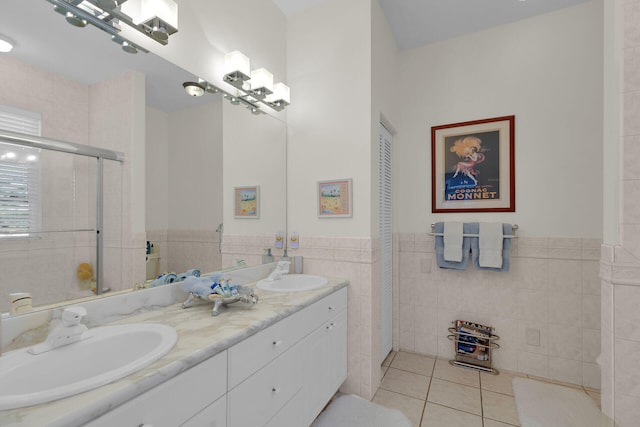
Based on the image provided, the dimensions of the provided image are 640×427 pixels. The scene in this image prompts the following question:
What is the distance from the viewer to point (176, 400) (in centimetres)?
85

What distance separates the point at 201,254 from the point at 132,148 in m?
0.66

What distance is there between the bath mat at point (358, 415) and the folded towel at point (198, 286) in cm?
111

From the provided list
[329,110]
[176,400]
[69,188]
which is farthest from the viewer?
[329,110]

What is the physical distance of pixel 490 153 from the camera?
2.54 metres

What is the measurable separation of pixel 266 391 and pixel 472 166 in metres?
2.39

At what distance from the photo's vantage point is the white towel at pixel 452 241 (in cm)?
Answer: 253

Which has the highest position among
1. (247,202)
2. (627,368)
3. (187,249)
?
(247,202)

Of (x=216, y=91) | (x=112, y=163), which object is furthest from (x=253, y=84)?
→ (x=112, y=163)

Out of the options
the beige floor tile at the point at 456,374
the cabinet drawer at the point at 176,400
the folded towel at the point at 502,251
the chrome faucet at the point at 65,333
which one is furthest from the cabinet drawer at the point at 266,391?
the folded towel at the point at 502,251

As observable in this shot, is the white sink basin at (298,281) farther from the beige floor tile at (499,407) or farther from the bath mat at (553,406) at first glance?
the bath mat at (553,406)

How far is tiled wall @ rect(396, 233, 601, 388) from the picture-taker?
2.25 m

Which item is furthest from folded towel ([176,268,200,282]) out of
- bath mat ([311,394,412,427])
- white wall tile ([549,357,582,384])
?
white wall tile ([549,357,582,384])

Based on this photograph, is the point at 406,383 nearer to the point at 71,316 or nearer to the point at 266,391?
the point at 266,391

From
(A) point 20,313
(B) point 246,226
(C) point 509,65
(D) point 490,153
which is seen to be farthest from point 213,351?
(C) point 509,65
